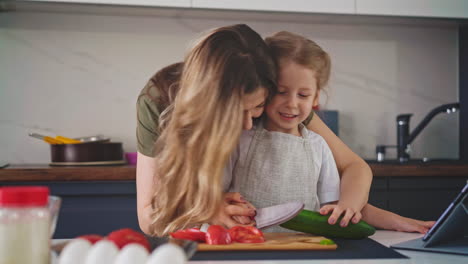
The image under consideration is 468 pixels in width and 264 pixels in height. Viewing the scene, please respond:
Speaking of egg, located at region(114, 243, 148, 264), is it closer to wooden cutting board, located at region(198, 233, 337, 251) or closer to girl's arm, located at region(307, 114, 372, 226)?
wooden cutting board, located at region(198, 233, 337, 251)

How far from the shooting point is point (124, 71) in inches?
106

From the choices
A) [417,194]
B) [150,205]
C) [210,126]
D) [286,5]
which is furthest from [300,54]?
[417,194]

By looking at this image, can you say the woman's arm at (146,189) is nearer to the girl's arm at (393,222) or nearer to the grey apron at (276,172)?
the grey apron at (276,172)

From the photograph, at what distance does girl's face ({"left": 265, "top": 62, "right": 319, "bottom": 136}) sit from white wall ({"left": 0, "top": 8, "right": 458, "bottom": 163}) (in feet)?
4.67

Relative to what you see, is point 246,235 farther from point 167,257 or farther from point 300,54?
point 300,54

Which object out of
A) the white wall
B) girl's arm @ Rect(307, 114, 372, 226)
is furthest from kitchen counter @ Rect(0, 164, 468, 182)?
girl's arm @ Rect(307, 114, 372, 226)

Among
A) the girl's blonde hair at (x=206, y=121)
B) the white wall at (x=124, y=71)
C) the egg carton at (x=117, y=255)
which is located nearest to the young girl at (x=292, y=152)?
the girl's blonde hair at (x=206, y=121)

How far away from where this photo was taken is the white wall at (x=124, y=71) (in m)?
2.62

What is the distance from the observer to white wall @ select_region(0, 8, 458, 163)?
103 inches

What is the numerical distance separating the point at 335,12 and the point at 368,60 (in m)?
0.51

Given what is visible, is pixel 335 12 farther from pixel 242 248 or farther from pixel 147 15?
pixel 242 248

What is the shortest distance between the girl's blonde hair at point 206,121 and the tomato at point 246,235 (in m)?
0.15

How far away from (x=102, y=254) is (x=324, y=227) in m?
0.59

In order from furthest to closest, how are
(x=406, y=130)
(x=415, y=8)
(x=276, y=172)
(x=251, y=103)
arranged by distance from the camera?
(x=406, y=130) → (x=415, y=8) → (x=276, y=172) → (x=251, y=103)
